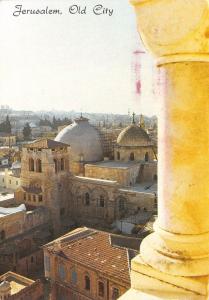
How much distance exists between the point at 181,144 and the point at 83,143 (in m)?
21.0

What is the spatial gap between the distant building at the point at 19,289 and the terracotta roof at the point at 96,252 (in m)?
1.40

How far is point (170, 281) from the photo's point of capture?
8.07ft

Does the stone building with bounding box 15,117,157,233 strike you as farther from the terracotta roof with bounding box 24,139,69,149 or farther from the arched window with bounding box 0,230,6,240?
the arched window with bounding box 0,230,6,240

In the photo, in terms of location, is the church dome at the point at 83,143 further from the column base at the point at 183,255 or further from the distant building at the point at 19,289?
the column base at the point at 183,255

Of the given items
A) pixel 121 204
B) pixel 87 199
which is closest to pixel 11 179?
pixel 87 199

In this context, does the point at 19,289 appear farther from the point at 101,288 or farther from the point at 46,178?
the point at 46,178

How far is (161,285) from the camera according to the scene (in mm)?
2498

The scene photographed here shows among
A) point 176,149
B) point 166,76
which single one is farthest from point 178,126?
point 166,76

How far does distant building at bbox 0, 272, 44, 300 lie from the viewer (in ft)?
37.5

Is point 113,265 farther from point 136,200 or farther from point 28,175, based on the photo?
point 28,175

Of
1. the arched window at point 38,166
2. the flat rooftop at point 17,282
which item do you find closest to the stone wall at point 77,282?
the flat rooftop at point 17,282

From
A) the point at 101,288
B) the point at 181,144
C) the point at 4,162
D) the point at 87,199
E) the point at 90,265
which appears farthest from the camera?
the point at 4,162

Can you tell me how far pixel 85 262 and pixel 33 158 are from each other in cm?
988

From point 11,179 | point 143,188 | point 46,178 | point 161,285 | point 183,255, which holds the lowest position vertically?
point 11,179
